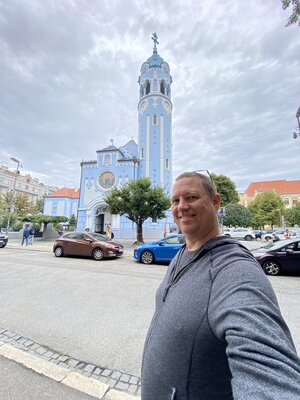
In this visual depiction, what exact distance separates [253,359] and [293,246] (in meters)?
9.24

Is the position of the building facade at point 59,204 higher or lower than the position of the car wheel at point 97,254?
higher

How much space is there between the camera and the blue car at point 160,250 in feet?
32.7

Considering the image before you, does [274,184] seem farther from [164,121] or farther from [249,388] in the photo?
[249,388]

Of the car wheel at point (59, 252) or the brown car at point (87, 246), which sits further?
the car wheel at point (59, 252)

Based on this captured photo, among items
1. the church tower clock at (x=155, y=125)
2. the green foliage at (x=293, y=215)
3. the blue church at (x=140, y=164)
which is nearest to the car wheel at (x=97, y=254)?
the blue church at (x=140, y=164)

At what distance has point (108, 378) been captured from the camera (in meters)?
2.40

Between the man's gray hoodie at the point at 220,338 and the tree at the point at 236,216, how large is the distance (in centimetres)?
4283

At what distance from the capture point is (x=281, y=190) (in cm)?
7369

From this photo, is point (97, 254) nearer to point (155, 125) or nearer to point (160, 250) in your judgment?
point (160, 250)

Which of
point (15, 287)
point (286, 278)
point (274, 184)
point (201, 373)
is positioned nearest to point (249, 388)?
point (201, 373)

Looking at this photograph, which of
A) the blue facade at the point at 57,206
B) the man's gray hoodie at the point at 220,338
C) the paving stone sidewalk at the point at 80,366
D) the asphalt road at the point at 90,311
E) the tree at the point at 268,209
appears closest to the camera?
the man's gray hoodie at the point at 220,338

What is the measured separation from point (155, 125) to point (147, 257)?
89.7 feet

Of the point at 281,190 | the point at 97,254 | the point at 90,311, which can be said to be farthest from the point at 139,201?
the point at 281,190

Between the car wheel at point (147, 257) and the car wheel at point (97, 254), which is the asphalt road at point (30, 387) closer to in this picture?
the car wheel at point (147, 257)
